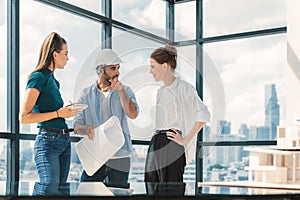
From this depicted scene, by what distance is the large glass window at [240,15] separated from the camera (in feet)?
15.0

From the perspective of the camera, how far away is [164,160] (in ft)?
8.26

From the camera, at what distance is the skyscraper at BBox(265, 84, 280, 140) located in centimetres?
455

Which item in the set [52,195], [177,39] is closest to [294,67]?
[177,39]

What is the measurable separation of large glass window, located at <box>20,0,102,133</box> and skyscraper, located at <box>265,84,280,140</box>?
5.28 feet

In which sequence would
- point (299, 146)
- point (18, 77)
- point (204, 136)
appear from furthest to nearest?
1. point (204, 136)
2. point (18, 77)
3. point (299, 146)

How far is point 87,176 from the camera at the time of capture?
235cm

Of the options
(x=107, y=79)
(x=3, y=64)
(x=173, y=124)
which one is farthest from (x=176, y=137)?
(x=3, y=64)

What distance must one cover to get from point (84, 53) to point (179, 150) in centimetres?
156

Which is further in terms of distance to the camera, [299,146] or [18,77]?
[18,77]

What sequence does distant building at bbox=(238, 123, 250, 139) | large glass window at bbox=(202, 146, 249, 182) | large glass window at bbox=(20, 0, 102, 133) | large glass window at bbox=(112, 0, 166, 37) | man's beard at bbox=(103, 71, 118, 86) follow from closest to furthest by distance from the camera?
man's beard at bbox=(103, 71, 118, 86)
large glass window at bbox=(20, 0, 102, 133)
large glass window at bbox=(112, 0, 166, 37)
large glass window at bbox=(202, 146, 249, 182)
distant building at bbox=(238, 123, 250, 139)

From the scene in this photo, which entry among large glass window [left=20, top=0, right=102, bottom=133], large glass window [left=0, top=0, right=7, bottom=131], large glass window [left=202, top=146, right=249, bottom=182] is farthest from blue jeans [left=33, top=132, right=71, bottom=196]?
large glass window [left=202, top=146, right=249, bottom=182]

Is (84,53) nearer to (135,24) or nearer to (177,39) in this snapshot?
(135,24)

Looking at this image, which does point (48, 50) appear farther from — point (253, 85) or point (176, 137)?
point (253, 85)

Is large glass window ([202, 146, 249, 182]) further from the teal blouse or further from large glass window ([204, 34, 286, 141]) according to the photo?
the teal blouse
